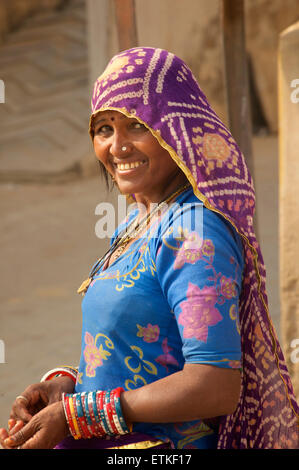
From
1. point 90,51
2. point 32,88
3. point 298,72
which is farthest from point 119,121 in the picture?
point 32,88

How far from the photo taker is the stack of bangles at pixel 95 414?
174 cm

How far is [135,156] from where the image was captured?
1885 millimetres

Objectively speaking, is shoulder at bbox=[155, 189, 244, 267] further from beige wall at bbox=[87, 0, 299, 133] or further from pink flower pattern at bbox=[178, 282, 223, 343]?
beige wall at bbox=[87, 0, 299, 133]

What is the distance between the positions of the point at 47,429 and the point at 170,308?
1.46 feet

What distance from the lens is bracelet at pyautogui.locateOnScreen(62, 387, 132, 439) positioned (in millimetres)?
1742

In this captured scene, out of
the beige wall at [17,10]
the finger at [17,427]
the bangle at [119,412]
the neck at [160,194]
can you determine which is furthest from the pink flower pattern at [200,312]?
the beige wall at [17,10]

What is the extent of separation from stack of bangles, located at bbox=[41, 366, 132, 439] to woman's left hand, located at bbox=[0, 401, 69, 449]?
0.08 ft

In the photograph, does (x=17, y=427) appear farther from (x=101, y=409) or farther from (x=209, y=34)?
(x=209, y=34)

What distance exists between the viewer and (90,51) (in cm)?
977

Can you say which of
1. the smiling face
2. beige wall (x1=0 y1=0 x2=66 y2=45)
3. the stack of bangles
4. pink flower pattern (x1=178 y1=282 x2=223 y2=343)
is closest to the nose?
the smiling face

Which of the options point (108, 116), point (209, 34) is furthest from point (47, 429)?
point (209, 34)

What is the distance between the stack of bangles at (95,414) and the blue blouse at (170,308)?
8 centimetres

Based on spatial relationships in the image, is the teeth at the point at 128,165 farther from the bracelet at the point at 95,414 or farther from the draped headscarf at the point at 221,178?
the bracelet at the point at 95,414

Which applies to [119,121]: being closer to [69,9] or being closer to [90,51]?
[90,51]
